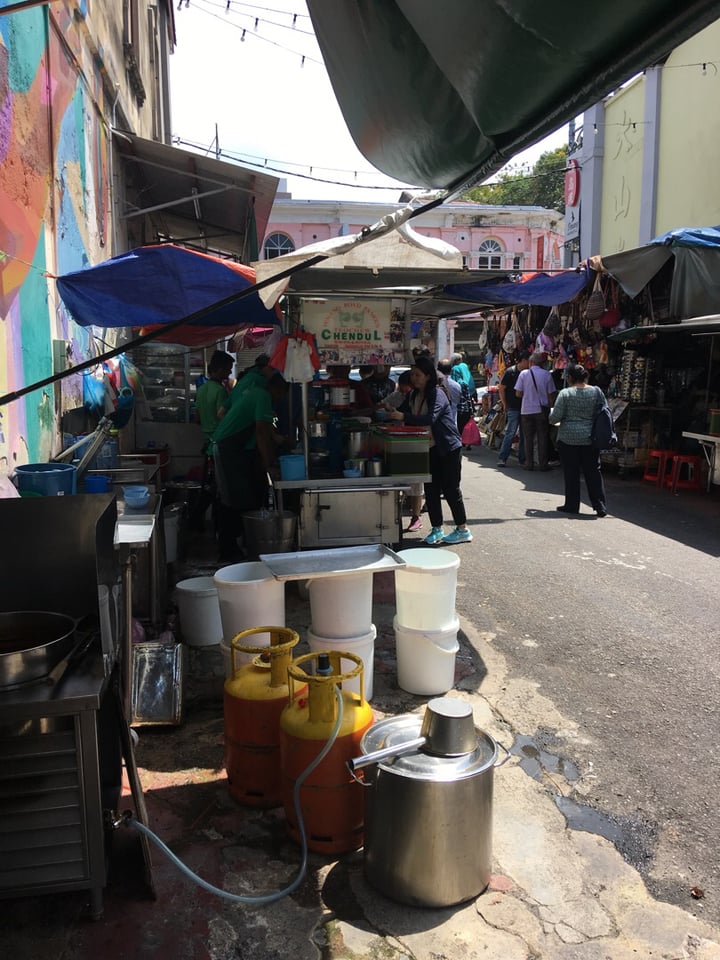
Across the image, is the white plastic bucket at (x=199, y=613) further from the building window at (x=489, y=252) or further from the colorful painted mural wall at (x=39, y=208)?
the building window at (x=489, y=252)

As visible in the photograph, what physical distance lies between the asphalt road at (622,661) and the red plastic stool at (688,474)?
1.71 meters

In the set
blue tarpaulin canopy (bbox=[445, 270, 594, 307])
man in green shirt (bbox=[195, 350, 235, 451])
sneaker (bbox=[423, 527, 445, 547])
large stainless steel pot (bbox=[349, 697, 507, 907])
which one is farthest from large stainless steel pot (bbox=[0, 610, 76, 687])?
man in green shirt (bbox=[195, 350, 235, 451])

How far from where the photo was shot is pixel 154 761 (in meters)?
3.65

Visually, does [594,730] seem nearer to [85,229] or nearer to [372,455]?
[372,455]

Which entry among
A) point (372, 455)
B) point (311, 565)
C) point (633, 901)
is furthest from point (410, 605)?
point (372, 455)

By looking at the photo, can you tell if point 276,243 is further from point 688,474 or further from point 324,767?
point 324,767

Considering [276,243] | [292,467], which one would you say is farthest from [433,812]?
[276,243]

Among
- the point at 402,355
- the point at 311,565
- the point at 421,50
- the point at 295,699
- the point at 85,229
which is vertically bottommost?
the point at 295,699

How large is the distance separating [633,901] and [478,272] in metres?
5.05

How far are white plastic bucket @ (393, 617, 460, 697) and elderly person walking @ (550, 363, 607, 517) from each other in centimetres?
547

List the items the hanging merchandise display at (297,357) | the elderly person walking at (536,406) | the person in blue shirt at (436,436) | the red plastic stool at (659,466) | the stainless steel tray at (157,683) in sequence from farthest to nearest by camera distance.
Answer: the elderly person walking at (536,406) < the red plastic stool at (659,466) < the person in blue shirt at (436,436) < the hanging merchandise display at (297,357) < the stainless steel tray at (157,683)

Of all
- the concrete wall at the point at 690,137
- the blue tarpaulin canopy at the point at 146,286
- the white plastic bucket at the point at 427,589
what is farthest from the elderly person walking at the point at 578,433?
the concrete wall at the point at 690,137

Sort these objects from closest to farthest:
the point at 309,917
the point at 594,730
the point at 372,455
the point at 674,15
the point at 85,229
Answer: the point at 674,15 < the point at 309,917 < the point at 594,730 < the point at 372,455 < the point at 85,229

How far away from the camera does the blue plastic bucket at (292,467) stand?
6.29 m
